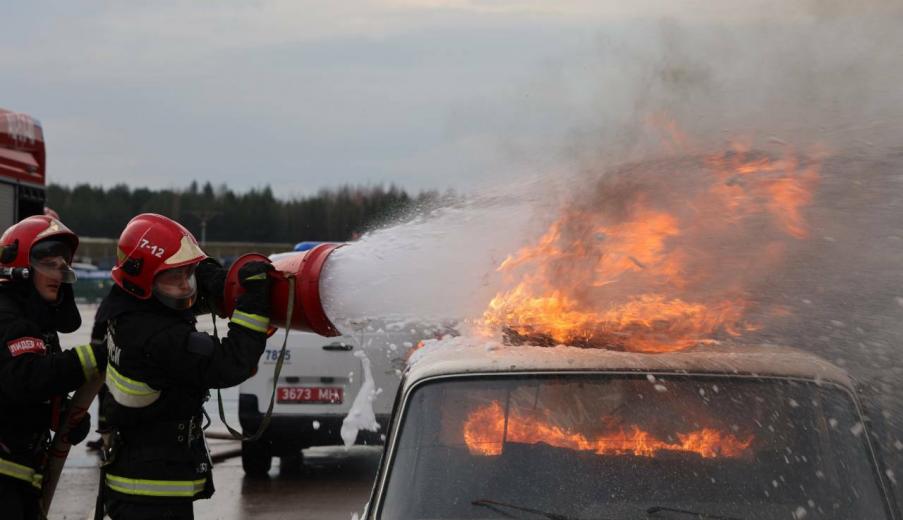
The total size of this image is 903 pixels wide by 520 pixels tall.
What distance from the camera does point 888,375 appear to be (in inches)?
205

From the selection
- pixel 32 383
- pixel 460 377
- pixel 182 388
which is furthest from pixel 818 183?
pixel 32 383

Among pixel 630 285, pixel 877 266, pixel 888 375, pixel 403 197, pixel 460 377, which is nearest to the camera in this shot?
pixel 460 377

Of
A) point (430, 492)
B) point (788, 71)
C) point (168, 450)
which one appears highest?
point (788, 71)

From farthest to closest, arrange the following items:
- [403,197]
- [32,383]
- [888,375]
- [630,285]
Answer: 1. [403,197]
2. [888,375]
3. [32,383]
4. [630,285]

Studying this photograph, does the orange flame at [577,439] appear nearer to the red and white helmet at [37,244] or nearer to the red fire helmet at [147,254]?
the red fire helmet at [147,254]

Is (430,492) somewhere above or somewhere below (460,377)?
below

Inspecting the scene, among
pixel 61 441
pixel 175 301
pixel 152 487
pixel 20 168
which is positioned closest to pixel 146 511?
pixel 152 487

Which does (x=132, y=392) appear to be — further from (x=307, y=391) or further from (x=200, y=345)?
(x=307, y=391)

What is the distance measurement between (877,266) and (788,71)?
96 cm

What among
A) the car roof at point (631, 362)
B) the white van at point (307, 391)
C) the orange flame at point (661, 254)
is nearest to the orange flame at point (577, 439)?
the car roof at point (631, 362)

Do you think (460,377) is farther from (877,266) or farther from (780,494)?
(877,266)

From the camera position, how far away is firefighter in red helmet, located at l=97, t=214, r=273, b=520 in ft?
13.7

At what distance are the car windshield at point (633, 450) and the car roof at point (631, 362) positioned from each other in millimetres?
36

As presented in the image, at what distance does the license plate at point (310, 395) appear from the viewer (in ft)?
29.7
